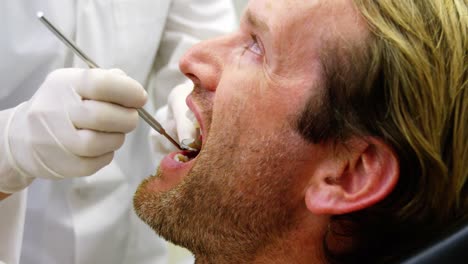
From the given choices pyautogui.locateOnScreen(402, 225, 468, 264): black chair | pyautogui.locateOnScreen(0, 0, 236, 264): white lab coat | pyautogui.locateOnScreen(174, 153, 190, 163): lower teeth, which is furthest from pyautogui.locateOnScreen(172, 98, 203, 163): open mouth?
pyautogui.locateOnScreen(402, 225, 468, 264): black chair

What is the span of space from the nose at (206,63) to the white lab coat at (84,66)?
1.46 feet

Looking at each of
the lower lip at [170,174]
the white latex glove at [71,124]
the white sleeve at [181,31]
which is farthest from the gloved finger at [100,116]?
the white sleeve at [181,31]

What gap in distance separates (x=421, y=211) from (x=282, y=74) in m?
0.35

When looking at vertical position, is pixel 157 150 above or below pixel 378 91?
below

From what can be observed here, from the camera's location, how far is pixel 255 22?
1.03 meters

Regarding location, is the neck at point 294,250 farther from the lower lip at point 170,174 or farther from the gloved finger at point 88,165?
the gloved finger at point 88,165

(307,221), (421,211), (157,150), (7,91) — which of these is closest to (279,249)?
(307,221)

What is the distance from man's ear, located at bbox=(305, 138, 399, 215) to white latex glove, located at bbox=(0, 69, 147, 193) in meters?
0.40

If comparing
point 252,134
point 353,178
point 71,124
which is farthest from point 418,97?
point 71,124

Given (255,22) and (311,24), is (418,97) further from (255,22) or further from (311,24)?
(255,22)

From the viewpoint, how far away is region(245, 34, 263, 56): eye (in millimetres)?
1052

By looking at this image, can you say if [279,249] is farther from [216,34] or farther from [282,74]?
[216,34]

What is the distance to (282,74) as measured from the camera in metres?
0.99

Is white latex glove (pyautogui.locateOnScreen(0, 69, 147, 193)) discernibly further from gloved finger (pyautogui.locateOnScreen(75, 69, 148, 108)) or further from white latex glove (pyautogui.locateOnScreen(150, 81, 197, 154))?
white latex glove (pyautogui.locateOnScreen(150, 81, 197, 154))
